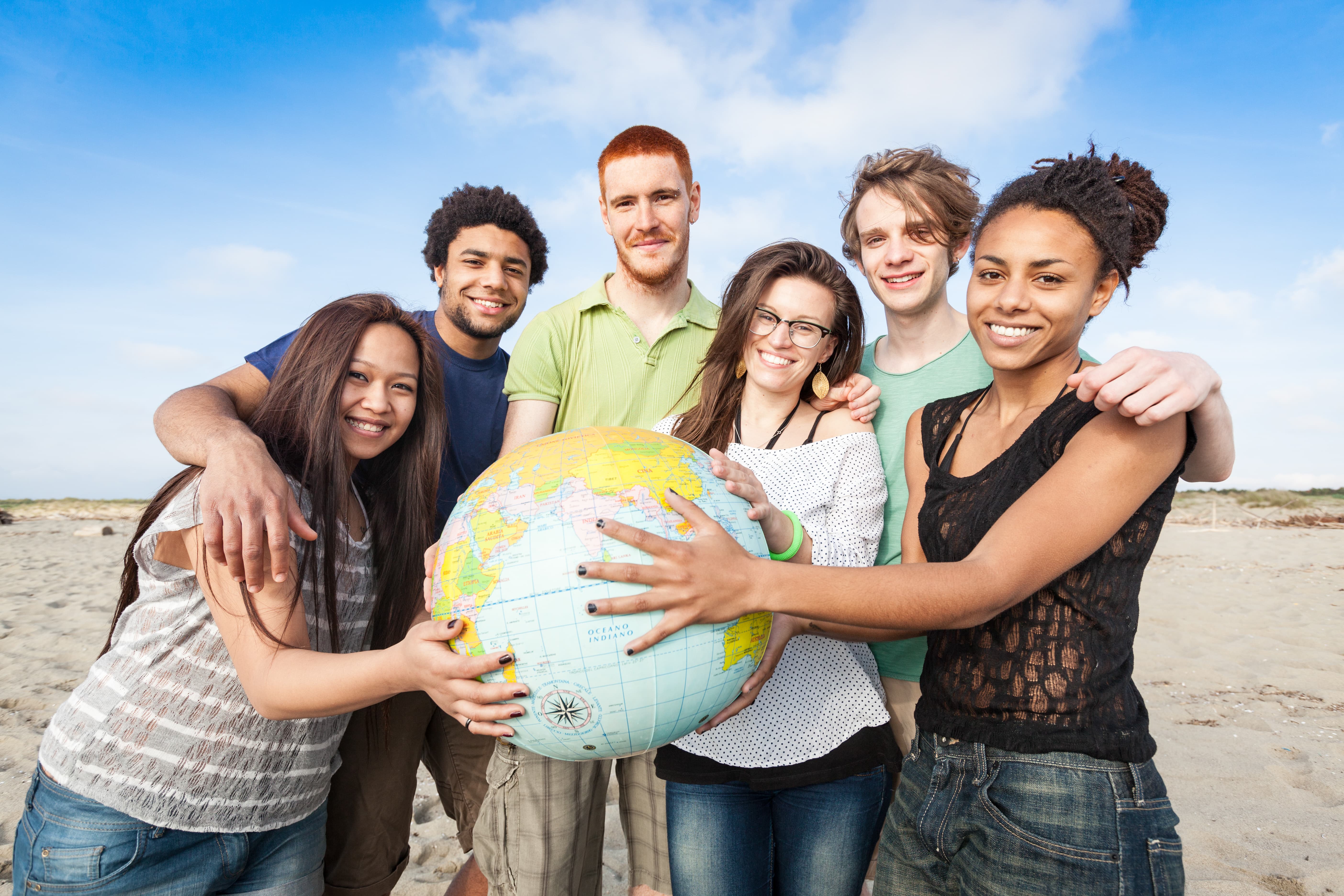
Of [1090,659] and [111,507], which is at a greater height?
[1090,659]

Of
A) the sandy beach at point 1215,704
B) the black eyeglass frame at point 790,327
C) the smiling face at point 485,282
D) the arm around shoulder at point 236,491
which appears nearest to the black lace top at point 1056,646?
the black eyeglass frame at point 790,327

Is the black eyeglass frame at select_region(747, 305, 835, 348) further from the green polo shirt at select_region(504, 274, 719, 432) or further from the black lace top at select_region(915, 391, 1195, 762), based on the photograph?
the black lace top at select_region(915, 391, 1195, 762)

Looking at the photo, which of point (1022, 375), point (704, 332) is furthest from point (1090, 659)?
point (704, 332)

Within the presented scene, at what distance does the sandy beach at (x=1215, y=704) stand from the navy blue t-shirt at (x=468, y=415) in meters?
2.35

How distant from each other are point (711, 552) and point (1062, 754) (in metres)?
1.06

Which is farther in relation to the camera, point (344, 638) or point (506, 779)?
point (506, 779)

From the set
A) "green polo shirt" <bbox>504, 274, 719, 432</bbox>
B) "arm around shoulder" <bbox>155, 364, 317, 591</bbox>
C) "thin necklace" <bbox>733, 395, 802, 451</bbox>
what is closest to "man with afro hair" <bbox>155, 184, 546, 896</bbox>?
"arm around shoulder" <bbox>155, 364, 317, 591</bbox>

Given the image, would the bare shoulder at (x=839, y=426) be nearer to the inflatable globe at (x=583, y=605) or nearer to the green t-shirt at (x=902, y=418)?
A: the green t-shirt at (x=902, y=418)

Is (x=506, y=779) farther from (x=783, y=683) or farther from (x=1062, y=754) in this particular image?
(x=1062, y=754)

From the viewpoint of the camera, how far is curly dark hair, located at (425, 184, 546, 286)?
5078mm

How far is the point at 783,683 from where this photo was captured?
8.23 feet

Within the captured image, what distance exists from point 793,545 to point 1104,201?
136 cm

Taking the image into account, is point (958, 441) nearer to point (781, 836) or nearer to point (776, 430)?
point (776, 430)

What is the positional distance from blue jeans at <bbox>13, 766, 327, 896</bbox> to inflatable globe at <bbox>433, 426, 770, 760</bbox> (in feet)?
3.95
